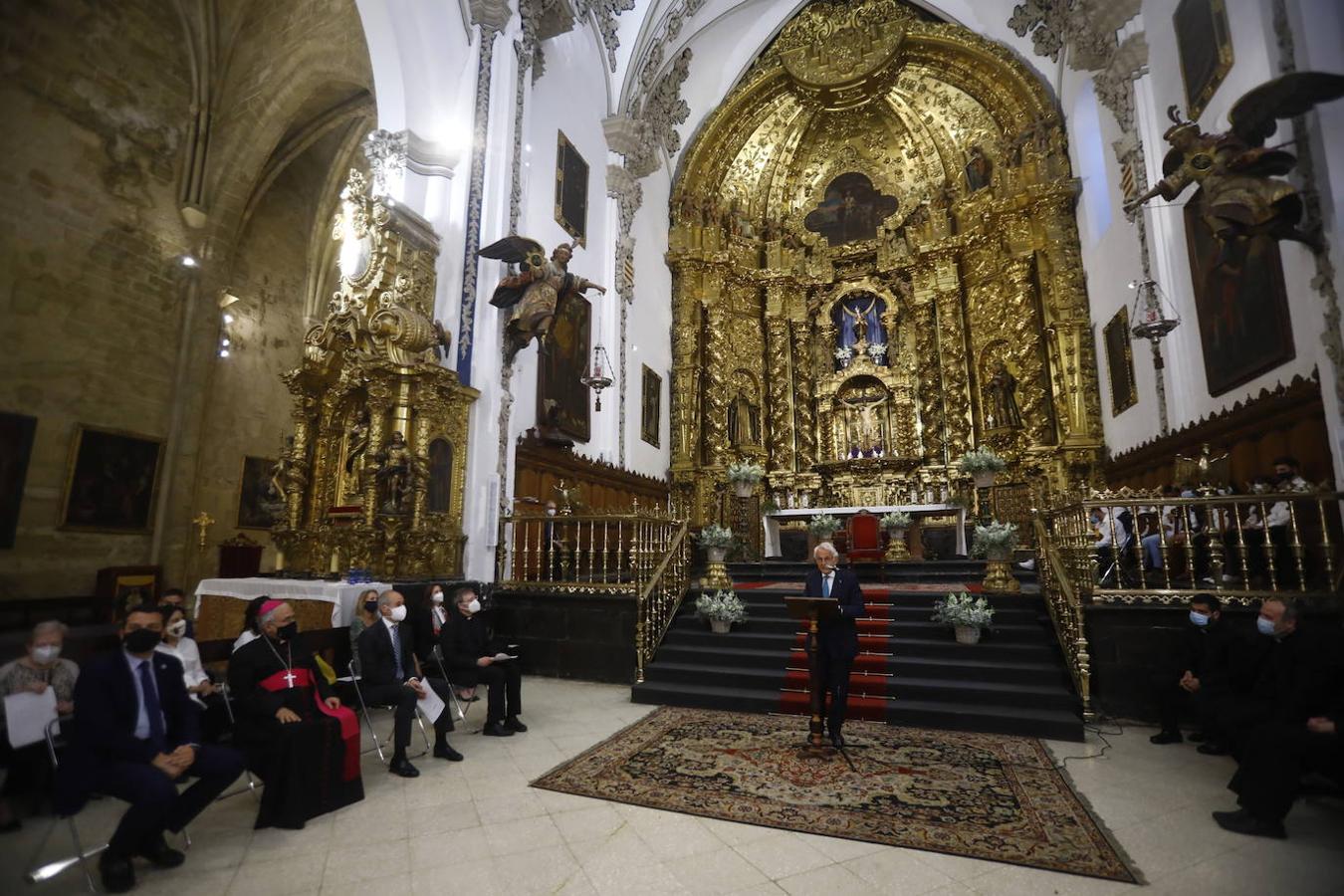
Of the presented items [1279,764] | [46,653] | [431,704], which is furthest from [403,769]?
[1279,764]

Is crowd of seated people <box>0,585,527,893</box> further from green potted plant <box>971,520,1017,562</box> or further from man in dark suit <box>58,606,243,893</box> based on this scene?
green potted plant <box>971,520,1017,562</box>

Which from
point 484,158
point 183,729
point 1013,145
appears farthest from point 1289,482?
point 1013,145

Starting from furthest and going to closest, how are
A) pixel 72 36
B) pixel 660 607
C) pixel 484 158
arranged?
1. pixel 72 36
2. pixel 484 158
3. pixel 660 607

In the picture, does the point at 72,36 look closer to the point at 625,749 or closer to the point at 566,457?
the point at 566,457

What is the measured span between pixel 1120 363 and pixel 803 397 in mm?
6970

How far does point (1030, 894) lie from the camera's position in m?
3.03

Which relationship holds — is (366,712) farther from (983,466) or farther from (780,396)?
(780,396)

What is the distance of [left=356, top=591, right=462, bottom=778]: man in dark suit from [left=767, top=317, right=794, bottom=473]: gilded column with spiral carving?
11876 millimetres

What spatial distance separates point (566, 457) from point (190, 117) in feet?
33.0

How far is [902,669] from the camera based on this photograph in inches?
260

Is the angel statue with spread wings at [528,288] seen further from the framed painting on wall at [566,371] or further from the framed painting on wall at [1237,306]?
the framed painting on wall at [1237,306]

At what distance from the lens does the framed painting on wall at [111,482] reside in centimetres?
1038

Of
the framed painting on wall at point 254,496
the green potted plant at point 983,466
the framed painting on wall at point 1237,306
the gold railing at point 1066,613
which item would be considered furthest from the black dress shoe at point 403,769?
the framed painting on wall at point 254,496

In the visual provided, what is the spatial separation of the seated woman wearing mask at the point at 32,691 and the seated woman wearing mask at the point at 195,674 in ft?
2.54
